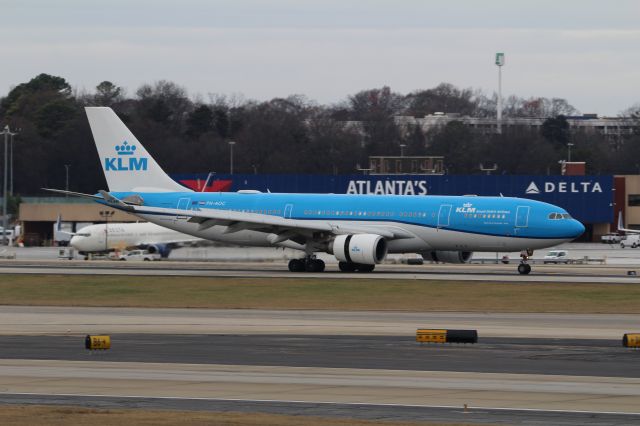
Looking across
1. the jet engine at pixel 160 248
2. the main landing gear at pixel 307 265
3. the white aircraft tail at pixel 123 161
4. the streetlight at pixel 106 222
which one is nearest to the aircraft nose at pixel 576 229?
the main landing gear at pixel 307 265

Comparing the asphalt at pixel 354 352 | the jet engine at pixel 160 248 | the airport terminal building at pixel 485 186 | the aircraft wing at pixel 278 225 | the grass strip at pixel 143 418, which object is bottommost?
the jet engine at pixel 160 248

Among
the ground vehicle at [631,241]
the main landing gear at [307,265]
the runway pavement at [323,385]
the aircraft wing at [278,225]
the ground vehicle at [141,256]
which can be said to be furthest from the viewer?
the ground vehicle at [631,241]

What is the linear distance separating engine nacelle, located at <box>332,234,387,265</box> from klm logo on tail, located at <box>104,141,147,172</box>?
13.9 meters

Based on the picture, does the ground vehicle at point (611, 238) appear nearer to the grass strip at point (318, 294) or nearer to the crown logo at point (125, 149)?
the crown logo at point (125, 149)

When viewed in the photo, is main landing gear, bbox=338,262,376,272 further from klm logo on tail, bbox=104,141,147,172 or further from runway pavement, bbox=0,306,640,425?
runway pavement, bbox=0,306,640,425

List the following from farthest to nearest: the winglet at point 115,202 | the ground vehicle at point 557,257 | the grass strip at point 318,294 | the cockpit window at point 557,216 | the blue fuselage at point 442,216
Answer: the ground vehicle at point 557,257, the winglet at point 115,202, the cockpit window at point 557,216, the blue fuselage at point 442,216, the grass strip at point 318,294

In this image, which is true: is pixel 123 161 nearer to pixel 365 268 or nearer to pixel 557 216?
pixel 365 268

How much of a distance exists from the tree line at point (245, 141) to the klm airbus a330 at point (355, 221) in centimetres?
7038

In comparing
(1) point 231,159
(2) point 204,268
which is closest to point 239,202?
Answer: (2) point 204,268

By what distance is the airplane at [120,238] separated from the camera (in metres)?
97.5

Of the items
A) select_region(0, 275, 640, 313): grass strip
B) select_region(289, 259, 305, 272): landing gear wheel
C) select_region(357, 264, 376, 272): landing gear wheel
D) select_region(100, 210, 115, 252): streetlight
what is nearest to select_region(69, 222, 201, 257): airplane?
select_region(100, 210, 115, 252): streetlight

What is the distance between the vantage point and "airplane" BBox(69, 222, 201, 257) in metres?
A: 97.5

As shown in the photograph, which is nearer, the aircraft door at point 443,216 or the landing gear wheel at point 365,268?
the aircraft door at point 443,216

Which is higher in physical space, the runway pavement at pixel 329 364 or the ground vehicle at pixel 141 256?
the runway pavement at pixel 329 364
